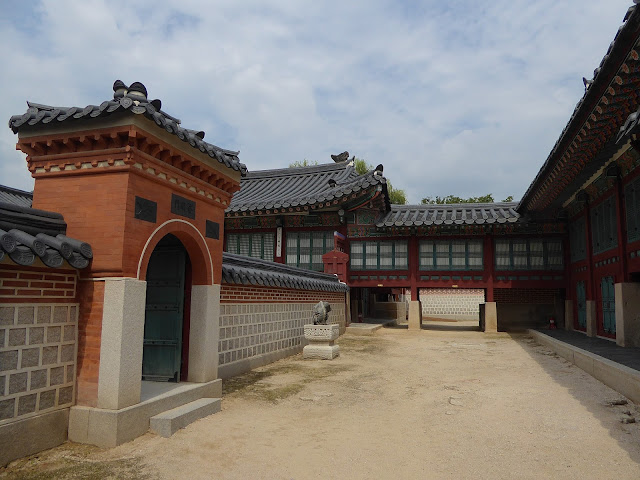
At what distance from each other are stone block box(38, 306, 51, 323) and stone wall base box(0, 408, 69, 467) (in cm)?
96

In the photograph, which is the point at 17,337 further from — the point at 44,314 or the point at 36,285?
the point at 36,285

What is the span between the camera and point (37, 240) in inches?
172

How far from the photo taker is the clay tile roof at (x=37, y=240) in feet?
13.5

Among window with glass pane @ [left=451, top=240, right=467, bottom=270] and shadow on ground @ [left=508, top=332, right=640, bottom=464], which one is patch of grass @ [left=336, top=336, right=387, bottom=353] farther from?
window with glass pane @ [left=451, top=240, right=467, bottom=270]

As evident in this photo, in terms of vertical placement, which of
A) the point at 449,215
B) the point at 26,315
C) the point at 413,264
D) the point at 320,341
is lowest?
the point at 320,341

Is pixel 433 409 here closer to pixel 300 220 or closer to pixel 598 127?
pixel 598 127

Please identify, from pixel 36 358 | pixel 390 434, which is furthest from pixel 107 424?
pixel 390 434

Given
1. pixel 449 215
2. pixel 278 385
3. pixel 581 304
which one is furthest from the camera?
pixel 449 215

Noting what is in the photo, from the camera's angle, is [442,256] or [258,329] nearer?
Result: [258,329]

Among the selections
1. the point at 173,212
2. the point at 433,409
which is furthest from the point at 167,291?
the point at 433,409

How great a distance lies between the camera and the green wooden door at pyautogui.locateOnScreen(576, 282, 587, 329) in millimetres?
15172

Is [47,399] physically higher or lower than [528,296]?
lower

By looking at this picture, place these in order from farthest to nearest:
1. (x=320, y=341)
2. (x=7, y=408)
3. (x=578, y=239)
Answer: (x=578, y=239), (x=320, y=341), (x=7, y=408)

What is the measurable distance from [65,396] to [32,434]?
50cm
